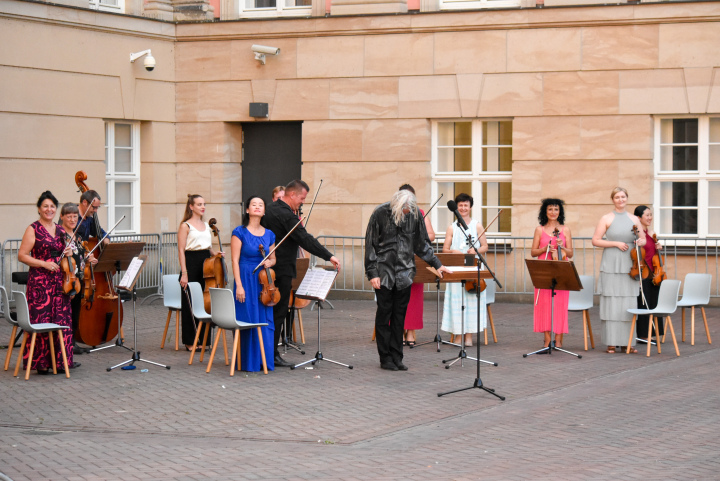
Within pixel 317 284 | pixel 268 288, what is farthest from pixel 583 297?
pixel 268 288

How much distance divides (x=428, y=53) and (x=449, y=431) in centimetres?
1011

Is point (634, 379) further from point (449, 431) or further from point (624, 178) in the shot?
point (624, 178)

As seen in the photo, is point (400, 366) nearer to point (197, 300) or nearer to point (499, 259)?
point (197, 300)

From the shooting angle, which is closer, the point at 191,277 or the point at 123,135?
the point at 191,277

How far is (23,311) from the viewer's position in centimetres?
972

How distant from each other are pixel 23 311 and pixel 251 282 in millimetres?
2153

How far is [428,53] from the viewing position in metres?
16.8

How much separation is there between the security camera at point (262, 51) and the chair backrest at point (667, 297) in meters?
8.55

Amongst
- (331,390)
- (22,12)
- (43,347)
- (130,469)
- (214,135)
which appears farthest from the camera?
(214,135)

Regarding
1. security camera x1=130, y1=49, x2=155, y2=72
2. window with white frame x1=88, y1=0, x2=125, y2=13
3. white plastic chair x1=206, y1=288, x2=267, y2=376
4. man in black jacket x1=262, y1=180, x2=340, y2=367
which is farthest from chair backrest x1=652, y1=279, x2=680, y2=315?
window with white frame x1=88, y1=0, x2=125, y2=13

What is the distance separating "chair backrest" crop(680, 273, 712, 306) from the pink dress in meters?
1.76

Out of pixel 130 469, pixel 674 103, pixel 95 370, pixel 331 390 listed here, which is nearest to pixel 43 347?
pixel 95 370

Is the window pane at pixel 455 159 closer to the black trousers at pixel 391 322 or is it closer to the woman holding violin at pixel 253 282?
the black trousers at pixel 391 322

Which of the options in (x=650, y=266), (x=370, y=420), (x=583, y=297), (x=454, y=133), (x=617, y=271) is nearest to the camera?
(x=370, y=420)
